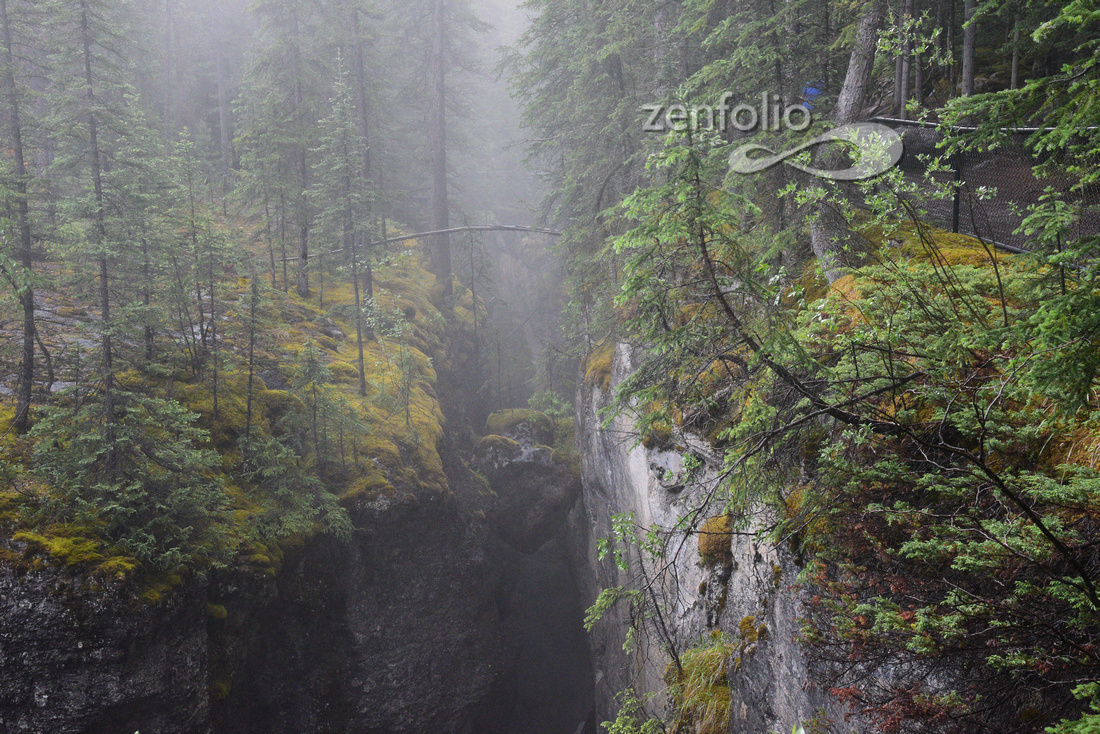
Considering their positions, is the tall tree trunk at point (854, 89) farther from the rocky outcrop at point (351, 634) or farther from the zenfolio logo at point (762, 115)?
the rocky outcrop at point (351, 634)

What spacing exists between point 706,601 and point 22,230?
1241 cm

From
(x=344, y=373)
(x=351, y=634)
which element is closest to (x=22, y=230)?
(x=344, y=373)

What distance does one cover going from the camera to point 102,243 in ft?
28.3

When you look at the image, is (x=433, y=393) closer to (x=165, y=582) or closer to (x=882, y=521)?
(x=165, y=582)

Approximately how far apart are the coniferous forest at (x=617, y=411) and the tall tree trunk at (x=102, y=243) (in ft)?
0.27

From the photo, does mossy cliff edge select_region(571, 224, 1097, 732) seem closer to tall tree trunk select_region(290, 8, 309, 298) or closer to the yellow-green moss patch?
the yellow-green moss patch

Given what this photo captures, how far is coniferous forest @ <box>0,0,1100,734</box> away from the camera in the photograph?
3316mm

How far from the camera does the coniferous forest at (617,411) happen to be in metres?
3.32

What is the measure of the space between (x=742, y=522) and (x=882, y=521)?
1.14 metres

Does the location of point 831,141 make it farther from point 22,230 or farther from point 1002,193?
point 22,230

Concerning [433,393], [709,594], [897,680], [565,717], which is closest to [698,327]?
[897,680]

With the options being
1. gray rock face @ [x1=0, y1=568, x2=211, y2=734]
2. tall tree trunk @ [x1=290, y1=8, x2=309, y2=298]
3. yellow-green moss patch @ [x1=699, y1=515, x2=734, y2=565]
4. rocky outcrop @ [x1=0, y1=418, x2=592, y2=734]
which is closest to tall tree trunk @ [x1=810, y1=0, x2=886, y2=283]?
yellow-green moss patch @ [x1=699, y1=515, x2=734, y2=565]

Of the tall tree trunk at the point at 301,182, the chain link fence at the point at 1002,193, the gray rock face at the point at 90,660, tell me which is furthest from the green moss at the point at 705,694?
the tall tree trunk at the point at 301,182

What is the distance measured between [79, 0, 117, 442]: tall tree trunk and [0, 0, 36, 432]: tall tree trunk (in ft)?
2.99
